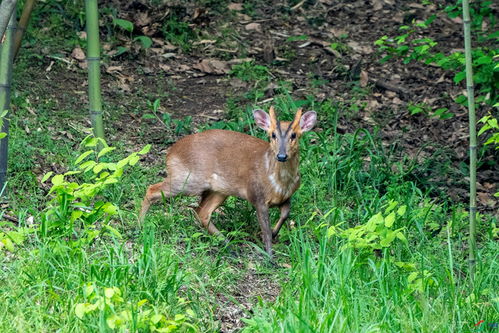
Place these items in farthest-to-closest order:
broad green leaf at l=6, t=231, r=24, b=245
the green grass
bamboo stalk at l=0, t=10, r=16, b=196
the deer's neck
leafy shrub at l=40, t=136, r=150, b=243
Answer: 1. the deer's neck
2. bamboo stalk at l=0, t=10, r=16, b=196
3. leafy shrub at l=40, t=136, r=150, b=243
4. broad green leaf at l=6, t=231, r=24, b=245
5. the green grass

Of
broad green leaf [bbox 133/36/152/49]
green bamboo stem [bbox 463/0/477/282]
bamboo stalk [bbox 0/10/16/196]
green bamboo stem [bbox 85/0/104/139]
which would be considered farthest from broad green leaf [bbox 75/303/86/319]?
broad green leaf [bbox 133/36/152/49]

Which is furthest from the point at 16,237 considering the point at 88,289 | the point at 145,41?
the point at 145,41

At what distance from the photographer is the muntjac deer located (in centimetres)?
739

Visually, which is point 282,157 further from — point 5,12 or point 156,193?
point 5,12

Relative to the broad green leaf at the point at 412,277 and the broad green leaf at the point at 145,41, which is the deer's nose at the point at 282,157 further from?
the broad green leaf at the point at 145,41

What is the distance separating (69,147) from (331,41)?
465cm

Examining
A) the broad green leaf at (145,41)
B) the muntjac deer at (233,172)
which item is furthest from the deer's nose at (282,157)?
the broad green leaf at (145,41)

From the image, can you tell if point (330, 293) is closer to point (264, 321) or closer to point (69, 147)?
point (264, 321)

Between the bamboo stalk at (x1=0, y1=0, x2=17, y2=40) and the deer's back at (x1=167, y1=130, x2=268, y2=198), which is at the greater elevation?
the bamboo stalk at (x1=0, y1=0, x2=17, y2=40)

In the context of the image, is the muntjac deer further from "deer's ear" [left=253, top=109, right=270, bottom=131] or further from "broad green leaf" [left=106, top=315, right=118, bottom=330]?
"broad green leaf" [left=106, top=315, right=118, bottom=330]

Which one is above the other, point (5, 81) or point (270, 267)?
point (5, 81)

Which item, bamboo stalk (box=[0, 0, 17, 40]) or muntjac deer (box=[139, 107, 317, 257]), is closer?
bamboo stalk (box=[0, 0, 17, 40])

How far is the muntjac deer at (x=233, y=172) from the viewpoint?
291 inches

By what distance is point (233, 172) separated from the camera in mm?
7586
